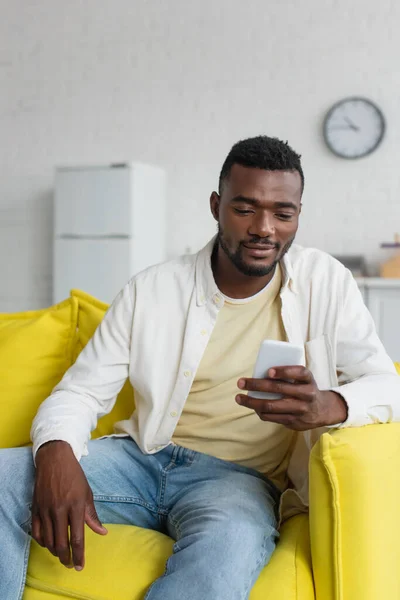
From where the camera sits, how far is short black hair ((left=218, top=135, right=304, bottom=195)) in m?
1.62

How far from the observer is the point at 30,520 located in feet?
4.54

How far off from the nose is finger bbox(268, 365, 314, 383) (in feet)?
1.34

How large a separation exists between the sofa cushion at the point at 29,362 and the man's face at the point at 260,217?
0.62 metres

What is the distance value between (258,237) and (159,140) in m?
3.31

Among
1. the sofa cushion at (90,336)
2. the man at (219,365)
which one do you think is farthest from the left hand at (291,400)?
the sofa cushion at (90,336)

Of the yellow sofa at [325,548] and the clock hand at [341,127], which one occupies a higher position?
the clock hand at [341,127]

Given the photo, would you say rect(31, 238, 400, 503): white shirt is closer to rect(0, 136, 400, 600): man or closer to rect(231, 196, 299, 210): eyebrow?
rect(0, 136, 400, 600): man

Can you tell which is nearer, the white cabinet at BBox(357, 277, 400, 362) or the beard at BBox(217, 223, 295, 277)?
the beard at BBox(217, 223, 295, 277)

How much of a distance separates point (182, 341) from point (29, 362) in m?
0.52

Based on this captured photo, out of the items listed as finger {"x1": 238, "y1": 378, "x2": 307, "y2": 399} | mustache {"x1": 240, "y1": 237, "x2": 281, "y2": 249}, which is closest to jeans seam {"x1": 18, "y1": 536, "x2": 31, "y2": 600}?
finger {"x1": 238, "y1": 378, "x2": 307, "y2": 399}

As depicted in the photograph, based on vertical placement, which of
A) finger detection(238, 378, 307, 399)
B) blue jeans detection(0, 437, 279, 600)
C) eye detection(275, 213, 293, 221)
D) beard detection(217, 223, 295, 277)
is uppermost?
eye detection(275, 213, 293, 221)

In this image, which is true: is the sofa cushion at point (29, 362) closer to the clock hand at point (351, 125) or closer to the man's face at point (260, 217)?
the man's face at point (260, 217)

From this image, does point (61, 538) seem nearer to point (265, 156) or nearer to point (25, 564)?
point (25, 564)

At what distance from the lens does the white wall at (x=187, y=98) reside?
14.4 feet
